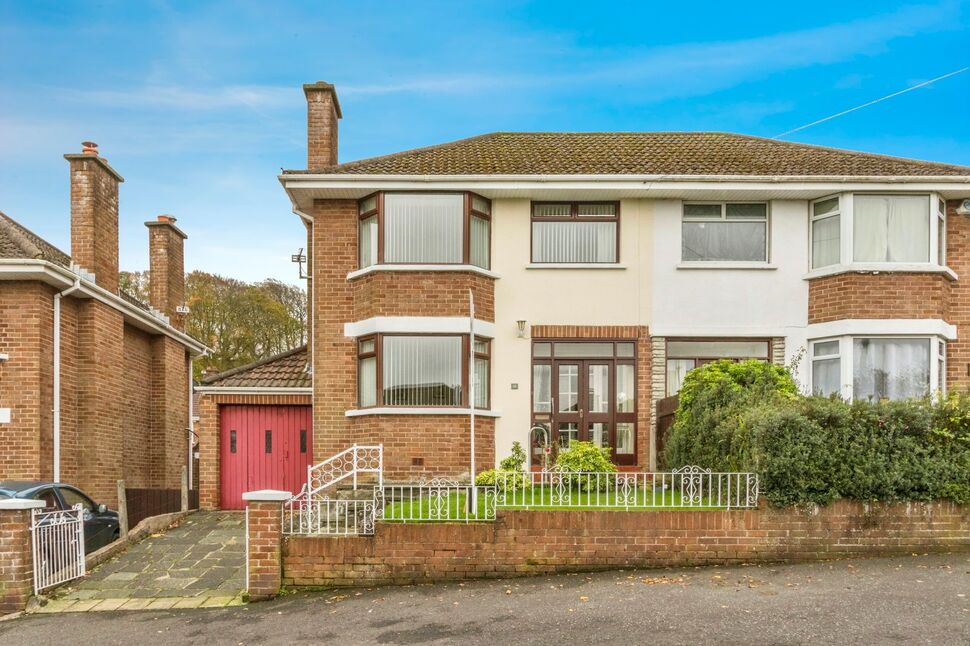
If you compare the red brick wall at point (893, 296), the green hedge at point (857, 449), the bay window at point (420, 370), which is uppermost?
the red brick wall at point (893, 296)

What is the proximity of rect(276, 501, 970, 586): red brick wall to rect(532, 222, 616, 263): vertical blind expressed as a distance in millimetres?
5907

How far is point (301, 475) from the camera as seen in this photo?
55.8 ft

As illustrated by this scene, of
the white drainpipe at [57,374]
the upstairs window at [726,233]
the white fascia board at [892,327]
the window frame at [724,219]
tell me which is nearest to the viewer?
the white fascia board at [892,327]

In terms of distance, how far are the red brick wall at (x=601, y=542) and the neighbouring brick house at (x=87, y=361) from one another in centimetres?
685

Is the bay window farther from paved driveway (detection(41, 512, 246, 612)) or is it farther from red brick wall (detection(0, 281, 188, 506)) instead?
red brick wall (detection(0, 281, 188, 506))

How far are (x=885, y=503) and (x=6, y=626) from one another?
10.6 metres

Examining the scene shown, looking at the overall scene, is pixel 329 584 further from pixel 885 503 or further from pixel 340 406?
pixel 885 503

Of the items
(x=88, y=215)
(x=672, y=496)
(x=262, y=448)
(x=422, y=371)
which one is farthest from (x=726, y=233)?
(x=88, y=215)

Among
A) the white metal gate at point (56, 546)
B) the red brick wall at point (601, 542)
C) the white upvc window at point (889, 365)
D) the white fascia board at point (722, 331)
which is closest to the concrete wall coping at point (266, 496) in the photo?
the red brick wall at point (601, 542)

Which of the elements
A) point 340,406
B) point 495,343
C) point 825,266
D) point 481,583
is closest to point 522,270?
point 495,343

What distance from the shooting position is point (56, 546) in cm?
1076

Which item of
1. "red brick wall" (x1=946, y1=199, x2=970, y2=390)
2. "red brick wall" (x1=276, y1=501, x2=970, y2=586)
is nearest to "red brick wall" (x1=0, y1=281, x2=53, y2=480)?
"red brick wall" (x1=276, y1=501, x2=970, y2=586)

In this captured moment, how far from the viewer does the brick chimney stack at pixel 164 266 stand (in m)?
21.4

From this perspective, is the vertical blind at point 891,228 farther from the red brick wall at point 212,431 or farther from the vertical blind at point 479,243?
the red brick wall at point 212,431
